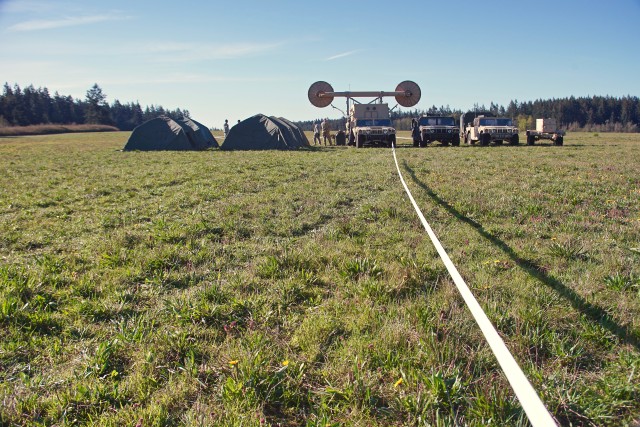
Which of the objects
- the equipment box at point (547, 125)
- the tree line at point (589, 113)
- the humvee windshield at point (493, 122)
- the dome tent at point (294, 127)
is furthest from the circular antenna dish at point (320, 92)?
the tree line at point (589, 113)

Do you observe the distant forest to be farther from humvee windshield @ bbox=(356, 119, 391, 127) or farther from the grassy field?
Answer: the grassy field

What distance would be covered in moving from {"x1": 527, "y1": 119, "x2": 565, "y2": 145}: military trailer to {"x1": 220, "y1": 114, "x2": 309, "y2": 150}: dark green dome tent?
14.6 meters

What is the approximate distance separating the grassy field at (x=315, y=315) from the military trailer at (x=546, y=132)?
20038 mm

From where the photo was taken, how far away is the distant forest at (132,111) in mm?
96913

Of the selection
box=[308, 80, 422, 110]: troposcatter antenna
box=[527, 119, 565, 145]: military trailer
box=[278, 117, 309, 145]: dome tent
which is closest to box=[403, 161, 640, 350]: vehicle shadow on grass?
box=[278, 117, 309, 145]: dome tent

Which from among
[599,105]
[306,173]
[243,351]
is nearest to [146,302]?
[243,351]

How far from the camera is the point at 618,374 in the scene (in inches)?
90.7

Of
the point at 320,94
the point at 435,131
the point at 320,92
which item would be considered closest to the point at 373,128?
the point at 435,131

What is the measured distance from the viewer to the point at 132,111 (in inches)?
5241

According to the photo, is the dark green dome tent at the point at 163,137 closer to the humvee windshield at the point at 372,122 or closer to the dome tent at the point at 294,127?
the dome tent at the point at 294,127

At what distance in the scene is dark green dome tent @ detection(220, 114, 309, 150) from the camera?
24.0 meters

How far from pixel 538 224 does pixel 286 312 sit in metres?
4.33

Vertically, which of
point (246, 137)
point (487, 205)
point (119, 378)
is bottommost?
point (119, 378)

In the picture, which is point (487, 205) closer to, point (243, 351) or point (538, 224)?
point (538, 224)
